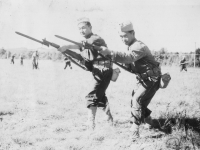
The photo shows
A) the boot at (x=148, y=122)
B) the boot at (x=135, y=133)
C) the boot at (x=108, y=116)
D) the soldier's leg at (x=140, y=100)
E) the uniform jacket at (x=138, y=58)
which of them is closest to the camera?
the uniform jacket at (x=138, y=58)

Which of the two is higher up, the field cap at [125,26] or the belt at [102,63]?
the field cap at [125,26]

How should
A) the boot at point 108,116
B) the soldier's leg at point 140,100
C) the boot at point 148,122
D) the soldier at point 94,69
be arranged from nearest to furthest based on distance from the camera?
1. the soldier's leg at point 140,100
2. the soldier at point 94,69
3. the boot at point 148,122
4. the boot at point 108,116

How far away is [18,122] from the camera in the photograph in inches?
153

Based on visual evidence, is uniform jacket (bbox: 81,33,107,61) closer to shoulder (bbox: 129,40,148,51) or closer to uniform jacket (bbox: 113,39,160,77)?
uniform jacket (bbox: 113,39,160,77)

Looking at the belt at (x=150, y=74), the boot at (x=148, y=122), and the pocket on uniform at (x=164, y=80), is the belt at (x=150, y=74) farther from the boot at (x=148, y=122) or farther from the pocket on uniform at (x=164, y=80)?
the boot at (x=148, y=122)

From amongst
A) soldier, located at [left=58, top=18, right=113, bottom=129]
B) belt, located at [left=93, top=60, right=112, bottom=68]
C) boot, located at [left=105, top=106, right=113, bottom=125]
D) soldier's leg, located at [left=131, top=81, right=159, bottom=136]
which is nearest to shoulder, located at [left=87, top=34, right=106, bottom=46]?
soldier, located at [left=58, top=18, right=113, bottom=129]

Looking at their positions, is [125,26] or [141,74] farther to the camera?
[141,74]

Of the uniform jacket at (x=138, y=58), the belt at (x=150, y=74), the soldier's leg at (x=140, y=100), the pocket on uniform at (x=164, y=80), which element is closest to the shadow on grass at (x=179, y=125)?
the soldier's leg at (x=140, y=100)

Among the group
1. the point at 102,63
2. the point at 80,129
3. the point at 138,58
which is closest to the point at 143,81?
the point at 138,58

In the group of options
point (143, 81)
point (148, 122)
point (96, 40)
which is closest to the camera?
point (143, 81)

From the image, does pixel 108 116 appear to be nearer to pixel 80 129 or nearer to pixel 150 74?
pixel 80 129

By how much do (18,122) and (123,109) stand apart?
222 cm

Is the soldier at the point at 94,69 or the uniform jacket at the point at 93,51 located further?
the soldier at the point at 94,69

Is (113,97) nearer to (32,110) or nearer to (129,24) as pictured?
(32,110)
